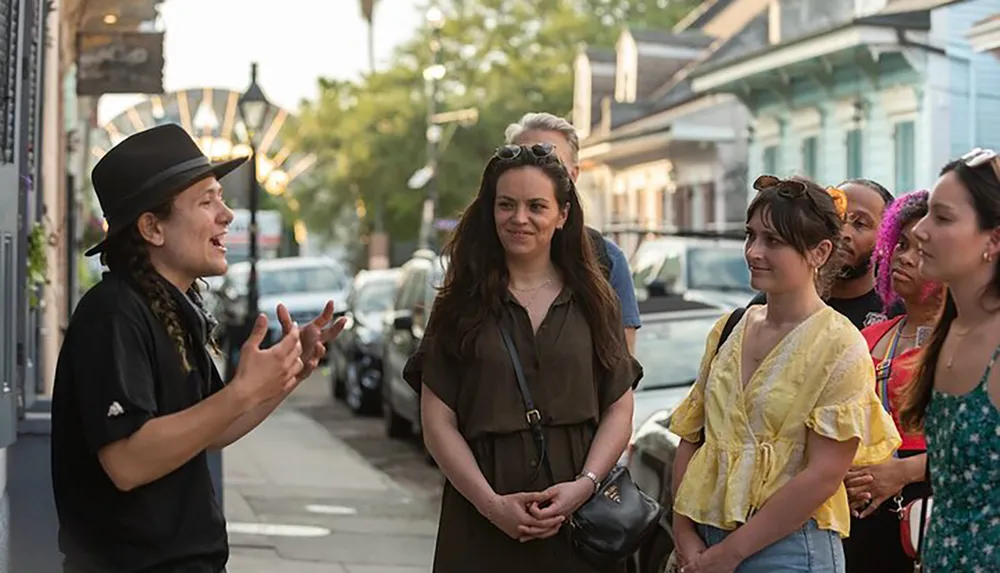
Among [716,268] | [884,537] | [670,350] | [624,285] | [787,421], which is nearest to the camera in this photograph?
[787,421]

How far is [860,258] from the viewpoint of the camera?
17.9 ft

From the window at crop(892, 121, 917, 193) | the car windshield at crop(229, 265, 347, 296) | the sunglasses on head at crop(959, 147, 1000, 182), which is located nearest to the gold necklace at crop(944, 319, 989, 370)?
the sunglasses on head at crop(959, 147, 1000, 182)

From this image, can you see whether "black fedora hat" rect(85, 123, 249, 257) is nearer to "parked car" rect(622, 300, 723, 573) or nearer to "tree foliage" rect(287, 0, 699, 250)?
"parked car" rect(622, 300, 723, 573)

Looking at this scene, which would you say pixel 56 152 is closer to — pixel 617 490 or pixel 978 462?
pixel 617 490

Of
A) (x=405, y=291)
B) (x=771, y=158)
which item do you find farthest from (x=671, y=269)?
(x=771, y=158)

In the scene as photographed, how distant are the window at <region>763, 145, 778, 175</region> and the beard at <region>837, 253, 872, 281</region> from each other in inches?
1059

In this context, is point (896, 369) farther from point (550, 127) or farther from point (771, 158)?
point (771, 158)

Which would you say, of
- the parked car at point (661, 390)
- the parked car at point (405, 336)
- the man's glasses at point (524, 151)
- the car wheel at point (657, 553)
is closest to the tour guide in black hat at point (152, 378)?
the man's glasses at point (524, 151)

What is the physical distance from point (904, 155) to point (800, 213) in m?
22.0

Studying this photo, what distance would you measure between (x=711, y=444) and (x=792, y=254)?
1.80ft

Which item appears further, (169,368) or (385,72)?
(385,72)

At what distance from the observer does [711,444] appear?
4359 millimetres

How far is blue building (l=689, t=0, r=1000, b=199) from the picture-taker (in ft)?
79.0

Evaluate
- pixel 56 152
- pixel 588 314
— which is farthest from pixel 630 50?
pixel 588 314
